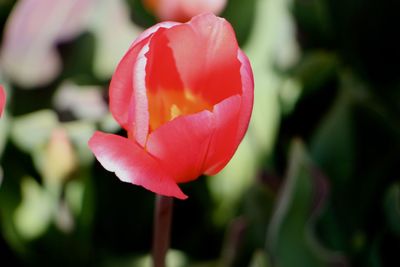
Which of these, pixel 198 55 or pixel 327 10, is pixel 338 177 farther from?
pixel 198 55

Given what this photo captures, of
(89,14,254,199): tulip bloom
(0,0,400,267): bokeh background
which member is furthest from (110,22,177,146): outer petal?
(0,0,400,267): bokeh background

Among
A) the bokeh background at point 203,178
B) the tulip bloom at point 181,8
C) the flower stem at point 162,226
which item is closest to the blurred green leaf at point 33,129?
the bokeh background at point 203,178

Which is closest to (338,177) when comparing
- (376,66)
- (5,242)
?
(376,66)

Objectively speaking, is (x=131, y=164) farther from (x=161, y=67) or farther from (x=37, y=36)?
(x=37, y=36)

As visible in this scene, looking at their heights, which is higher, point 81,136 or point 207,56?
point 207,56

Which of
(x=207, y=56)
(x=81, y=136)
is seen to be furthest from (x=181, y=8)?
(x=207, y=56)

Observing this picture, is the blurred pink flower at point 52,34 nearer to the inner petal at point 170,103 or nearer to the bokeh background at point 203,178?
the bokeh background at point 203,178
